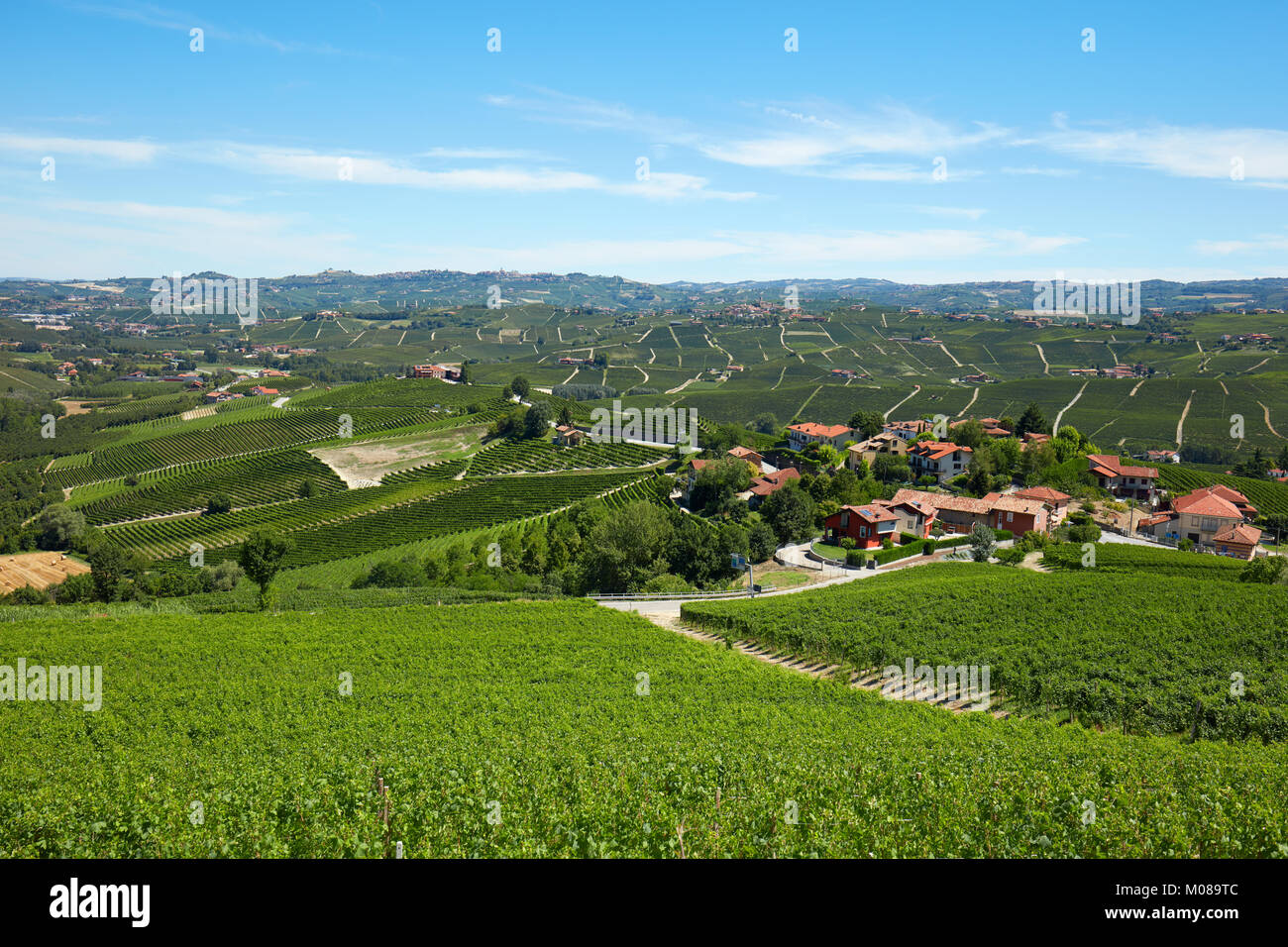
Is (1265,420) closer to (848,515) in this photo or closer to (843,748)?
(848,515)

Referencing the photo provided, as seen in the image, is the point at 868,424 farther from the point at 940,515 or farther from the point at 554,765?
the point at 554,765

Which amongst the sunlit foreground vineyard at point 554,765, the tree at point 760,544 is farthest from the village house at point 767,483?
the sunlit foreground vineyard at point 554,765

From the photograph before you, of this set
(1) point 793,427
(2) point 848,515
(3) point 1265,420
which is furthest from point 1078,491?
(3) point 1265,420

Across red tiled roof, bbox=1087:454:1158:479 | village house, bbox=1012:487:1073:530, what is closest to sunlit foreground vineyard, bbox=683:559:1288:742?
village house, bbox=1012:487:1073:530

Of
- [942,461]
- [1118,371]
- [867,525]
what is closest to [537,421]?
[942,461]

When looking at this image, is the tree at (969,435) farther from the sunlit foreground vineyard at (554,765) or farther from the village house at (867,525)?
the sunlit foreground vineyard at (554,765)
